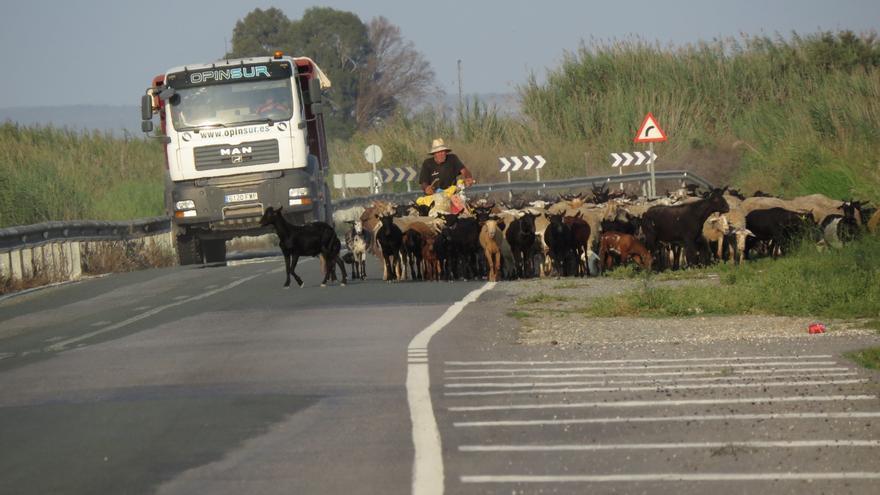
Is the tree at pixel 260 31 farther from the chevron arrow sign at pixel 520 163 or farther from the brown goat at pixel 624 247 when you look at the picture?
the brown goat at pixel 624 247

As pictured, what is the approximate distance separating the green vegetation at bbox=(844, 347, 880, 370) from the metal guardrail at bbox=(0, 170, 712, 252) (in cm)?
1710

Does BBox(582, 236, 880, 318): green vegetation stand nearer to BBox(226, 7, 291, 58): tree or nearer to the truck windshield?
the truck windshield

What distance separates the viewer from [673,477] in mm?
8297

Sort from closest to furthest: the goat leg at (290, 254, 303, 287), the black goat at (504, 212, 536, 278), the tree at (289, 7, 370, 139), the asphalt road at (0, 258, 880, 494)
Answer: the asphalt road at (0, 258, 880, 494) → the goat leg at (290, 254, 303, 287) → the black goat at (504, 212, 536, 278) → the tree at (289, 7, 370, 139)

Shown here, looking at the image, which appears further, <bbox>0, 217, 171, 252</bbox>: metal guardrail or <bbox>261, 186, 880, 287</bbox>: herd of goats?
<bbox>0, 217, 171, 252</bbox>: metal guardrail

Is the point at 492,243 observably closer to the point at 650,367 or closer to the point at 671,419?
the point at 650,367

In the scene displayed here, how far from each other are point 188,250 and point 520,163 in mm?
27431

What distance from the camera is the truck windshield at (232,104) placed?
2947cm

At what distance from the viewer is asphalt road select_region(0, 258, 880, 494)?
8.48 meters

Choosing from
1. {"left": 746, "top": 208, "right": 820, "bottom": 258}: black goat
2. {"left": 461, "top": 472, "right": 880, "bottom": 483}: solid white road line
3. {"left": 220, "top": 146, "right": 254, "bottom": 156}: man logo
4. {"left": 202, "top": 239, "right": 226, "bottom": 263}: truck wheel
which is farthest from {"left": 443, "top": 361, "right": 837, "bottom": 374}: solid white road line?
A: {"left": 202, "top": 239, "right": 226, "bottom": 263}: truck wheel

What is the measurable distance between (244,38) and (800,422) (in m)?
114

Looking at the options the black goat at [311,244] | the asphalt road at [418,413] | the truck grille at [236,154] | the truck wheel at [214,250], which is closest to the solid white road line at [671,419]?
the asphalt road at [418,413]

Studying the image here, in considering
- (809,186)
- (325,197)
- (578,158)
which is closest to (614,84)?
(578,158)

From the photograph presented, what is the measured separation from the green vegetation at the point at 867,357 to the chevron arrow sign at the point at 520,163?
146ft
